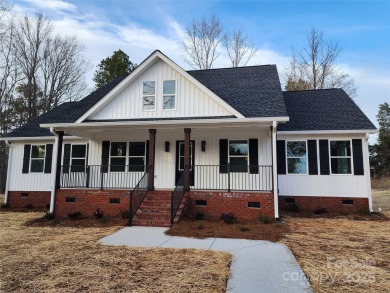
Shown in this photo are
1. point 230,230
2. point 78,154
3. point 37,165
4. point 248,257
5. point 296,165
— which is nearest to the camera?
point 248,257

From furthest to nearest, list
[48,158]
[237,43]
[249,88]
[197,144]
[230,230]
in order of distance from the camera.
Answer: [237,43] < [48,158] < [249,88] < [197,144] < [230,230]

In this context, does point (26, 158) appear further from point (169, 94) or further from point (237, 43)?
point (237, 43)

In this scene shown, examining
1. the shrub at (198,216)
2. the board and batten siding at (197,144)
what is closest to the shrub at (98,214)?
the board and batten siding at (197,144)

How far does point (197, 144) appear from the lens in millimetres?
12102

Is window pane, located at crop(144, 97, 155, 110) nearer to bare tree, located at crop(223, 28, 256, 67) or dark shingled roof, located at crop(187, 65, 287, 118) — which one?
dark shingled roof, located at crop(187, 65, 287, 118)

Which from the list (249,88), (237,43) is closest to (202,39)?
(237,43)

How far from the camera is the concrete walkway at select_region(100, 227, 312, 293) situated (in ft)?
13.6

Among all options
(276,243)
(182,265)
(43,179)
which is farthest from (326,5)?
(43,179)

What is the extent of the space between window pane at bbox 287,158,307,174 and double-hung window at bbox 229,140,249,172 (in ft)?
6.48

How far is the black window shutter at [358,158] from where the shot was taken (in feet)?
37.5

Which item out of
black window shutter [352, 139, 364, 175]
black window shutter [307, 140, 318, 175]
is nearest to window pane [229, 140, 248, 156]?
black window shutter [307, 140, 318, 175]

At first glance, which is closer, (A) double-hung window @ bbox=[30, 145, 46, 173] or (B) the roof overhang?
(B) the roof overhang

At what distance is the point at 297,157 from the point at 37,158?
40.9 ft

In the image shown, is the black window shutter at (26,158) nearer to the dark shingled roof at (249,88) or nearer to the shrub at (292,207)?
the dark shingled roof at (249,88)
